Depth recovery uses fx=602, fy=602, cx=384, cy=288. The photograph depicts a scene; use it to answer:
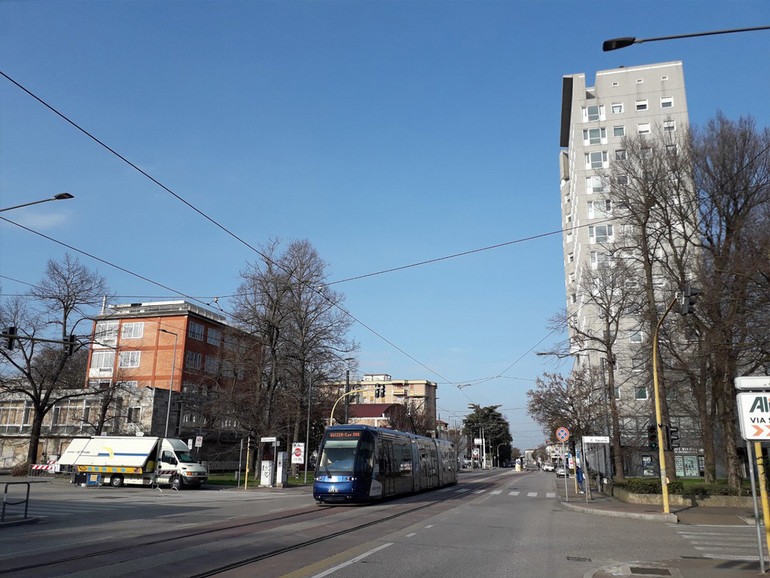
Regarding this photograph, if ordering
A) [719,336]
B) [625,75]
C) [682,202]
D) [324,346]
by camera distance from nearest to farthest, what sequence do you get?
[719,336]
[682,202]
[324,346]
[625,75]

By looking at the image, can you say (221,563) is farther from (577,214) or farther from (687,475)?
(577,214)

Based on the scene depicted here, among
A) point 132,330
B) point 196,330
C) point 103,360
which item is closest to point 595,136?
point 196,330

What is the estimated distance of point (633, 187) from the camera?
99.9ft

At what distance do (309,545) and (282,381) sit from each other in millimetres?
33709

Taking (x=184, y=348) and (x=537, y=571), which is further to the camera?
(x=184, y=348)

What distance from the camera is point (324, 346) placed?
147 ft

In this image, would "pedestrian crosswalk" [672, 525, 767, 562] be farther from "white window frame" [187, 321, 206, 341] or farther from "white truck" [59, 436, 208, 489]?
"white window frame" [187, 321, 206, 341]

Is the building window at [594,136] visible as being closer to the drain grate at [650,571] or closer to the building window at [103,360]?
the building window at [103,360]

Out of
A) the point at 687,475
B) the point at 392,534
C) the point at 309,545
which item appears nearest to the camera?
the point at 309,545

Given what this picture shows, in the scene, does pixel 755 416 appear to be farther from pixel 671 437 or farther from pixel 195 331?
pixel 195 331

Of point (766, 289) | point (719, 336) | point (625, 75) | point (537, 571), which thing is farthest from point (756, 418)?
point (625, 75)

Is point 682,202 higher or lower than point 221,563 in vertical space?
higher

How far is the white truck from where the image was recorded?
36.8 meters

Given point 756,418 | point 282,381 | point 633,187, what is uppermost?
point 633,187
